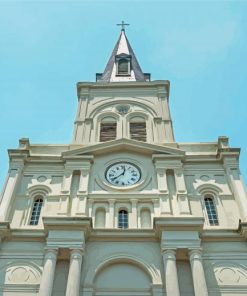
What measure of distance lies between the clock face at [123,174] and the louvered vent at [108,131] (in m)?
2.93

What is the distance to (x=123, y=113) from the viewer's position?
85.4 feet

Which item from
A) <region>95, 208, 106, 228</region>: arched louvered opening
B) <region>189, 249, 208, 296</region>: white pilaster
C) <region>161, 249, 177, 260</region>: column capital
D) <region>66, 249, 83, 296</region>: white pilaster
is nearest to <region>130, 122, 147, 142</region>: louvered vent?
<region>95, 208, 106, 228</region>: arched louvered opening

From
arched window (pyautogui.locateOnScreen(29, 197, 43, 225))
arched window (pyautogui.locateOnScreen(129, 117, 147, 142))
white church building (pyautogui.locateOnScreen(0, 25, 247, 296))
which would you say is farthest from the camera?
arched window (pyautogui.locateOnScreen(129, 117, 147, 142))

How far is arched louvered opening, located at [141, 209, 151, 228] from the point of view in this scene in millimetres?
18500

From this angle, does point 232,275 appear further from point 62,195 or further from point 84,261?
point 62,195

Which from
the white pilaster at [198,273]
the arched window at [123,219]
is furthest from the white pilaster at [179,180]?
the white pilaster at [198,273]

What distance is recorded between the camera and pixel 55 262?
1611 cm

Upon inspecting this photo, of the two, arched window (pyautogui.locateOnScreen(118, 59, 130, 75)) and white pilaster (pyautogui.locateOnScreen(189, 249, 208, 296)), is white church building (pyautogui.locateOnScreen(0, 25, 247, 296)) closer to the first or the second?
white pilaster (pyautogui.locateOnScreen(189, 249, 208, 296))

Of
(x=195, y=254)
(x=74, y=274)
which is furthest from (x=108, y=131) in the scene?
(x=74, y=274)

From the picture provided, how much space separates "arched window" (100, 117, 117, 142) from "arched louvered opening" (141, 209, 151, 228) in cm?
630

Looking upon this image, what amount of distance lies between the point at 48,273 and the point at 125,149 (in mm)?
8843

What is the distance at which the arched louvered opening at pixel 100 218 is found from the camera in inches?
728

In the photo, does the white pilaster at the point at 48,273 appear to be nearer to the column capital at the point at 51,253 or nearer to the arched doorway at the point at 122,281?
the column capital at the point at 51,253

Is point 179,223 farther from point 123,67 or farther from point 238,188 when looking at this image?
point 123,67
